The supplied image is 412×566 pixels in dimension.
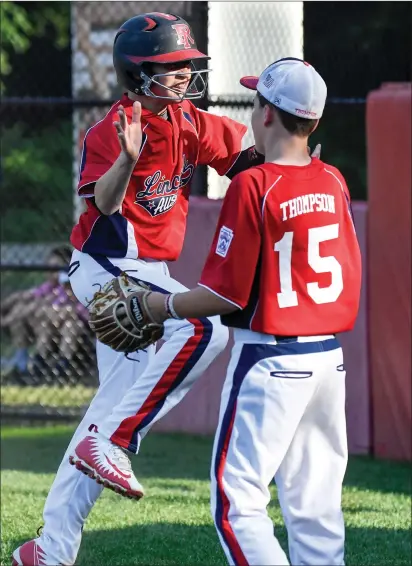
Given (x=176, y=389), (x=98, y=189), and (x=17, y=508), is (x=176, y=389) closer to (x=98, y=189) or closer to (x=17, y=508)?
(x=98, y=189)

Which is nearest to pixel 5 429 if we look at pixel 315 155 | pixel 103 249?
pixel 103 249

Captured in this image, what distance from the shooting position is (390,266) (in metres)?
8.57

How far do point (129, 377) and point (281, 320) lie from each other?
123 centimetres

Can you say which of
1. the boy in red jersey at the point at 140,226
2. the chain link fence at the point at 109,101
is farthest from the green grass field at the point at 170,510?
the chain link fence at the point at 109,101

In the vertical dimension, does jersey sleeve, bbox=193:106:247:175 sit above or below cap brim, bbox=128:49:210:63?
below

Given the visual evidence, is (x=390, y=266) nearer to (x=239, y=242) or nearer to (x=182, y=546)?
(x=182, y=546)

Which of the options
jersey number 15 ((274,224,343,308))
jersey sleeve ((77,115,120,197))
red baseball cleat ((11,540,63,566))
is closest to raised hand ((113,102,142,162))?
jersey sleeve ((77,115,120,197))

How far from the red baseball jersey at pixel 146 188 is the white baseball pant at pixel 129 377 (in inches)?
3.2

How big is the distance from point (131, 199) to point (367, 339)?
13.4 ft

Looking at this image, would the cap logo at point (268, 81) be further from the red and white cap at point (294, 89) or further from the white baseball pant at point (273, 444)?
the white baseball pant at point (273, 444)

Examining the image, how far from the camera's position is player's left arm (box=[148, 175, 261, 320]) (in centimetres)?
397

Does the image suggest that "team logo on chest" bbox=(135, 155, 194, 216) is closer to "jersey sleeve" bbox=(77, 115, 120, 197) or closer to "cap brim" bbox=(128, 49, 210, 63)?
"jersey sleeve" bbox=(77, 115, 120, 197)

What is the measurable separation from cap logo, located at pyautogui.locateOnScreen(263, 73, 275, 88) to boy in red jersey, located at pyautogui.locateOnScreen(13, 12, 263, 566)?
2.06 feet

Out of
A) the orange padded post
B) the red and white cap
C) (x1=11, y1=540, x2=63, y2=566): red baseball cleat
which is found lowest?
the orange padded post
